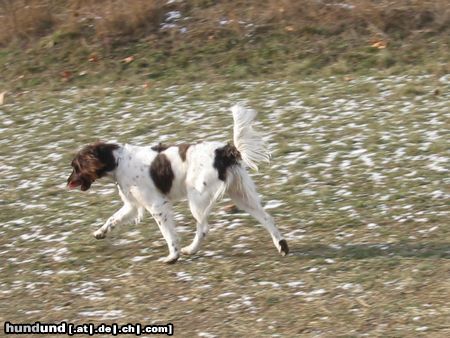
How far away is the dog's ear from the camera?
7129mm

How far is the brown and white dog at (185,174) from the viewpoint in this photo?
22.7 feet

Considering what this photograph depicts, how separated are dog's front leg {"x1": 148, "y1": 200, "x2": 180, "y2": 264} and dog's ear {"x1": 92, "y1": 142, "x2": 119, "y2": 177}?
1.62 ft

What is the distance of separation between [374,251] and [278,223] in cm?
110

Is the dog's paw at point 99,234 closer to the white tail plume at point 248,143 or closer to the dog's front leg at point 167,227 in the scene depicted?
the dog's front leg at point 167,227

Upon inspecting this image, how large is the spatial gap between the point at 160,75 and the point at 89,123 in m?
1.94

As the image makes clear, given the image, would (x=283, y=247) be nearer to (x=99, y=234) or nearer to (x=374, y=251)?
(x=374, y=251)

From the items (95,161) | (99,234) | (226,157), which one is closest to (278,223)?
(226,157)

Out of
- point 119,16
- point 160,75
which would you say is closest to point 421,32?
point 160,75

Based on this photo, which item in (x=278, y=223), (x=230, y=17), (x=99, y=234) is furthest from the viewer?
(x=230, y=17)

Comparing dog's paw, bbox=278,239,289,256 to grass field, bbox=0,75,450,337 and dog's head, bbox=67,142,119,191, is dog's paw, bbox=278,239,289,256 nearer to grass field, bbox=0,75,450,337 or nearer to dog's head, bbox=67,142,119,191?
grass field, bbox=0,75,450,337

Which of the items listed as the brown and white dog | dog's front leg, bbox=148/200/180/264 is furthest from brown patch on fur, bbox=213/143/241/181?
dog's front leg, bbox=148/200/180/264

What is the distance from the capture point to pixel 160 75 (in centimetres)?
1278

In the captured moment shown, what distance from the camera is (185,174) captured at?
6.98 meters

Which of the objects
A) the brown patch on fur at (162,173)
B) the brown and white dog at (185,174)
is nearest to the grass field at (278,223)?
the brown and white dog at (185,174)
